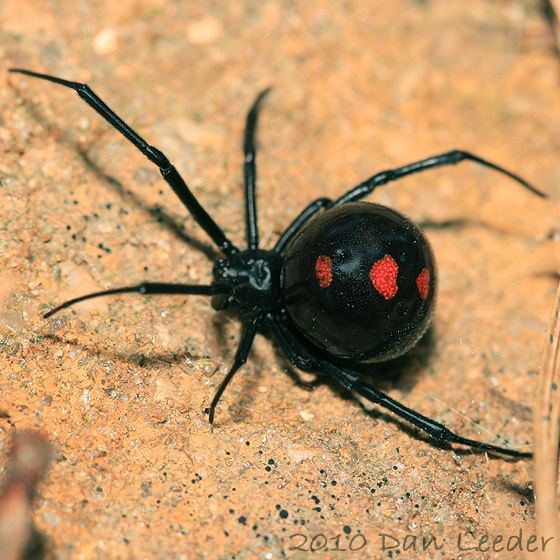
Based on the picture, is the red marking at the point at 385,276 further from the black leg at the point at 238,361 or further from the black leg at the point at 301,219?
the black leg at the point at 301,219

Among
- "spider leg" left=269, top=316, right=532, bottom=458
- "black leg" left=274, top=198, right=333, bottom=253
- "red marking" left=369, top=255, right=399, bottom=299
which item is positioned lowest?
"spider leg" left=269, top=316, right=532, bottom=458

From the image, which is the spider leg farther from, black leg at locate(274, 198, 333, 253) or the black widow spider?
black leg at locate(274, 198, 333, 253)

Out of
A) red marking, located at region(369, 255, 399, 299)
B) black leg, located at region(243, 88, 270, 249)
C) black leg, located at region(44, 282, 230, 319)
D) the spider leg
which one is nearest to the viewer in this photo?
black leg, located at region(44, 282, 230, 319)

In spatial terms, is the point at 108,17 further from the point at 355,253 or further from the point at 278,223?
the point at 355,253

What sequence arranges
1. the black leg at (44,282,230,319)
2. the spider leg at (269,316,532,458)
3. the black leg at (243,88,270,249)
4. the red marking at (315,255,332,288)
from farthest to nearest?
the black leg at (243,88,270,249), the spider leg at (269,316,532,458), the red marking at (315,255,332,288), the black leg at (44,282,230,319)

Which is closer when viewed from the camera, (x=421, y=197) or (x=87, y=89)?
(x=87, y=89)

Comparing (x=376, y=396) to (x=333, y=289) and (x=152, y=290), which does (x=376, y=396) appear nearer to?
(x=333, y=289)

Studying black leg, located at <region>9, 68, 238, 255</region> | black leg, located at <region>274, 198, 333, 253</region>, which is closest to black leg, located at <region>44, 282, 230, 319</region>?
black leg, located at <region>9, 68, 238, 255</region>

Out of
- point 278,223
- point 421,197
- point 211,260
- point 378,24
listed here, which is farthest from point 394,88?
point 211,260
